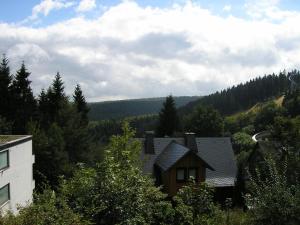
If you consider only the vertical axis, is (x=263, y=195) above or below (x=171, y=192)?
above

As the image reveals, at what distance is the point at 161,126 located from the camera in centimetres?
6906

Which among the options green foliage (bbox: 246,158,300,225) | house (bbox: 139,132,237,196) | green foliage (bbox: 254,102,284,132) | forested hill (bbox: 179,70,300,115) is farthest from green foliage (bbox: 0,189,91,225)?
forested hill (bbox: 179,70,300,115)

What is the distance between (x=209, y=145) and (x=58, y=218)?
35.6 metres

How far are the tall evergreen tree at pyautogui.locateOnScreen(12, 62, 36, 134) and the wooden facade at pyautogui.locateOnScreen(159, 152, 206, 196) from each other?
15.2 meters

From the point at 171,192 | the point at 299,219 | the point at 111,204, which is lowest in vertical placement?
the point at 171,192

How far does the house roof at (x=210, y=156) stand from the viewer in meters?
37.2

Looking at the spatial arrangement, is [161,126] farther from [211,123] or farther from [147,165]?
[147,165]

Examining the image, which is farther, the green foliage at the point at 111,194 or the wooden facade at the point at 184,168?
the wooden facade at the point at 184,168

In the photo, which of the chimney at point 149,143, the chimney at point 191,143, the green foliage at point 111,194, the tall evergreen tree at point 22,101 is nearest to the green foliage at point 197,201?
the green foliage at point 111,194

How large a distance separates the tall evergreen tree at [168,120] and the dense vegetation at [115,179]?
0.89 feet

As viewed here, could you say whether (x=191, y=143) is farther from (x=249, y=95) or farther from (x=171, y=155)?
(x=249, y=95)

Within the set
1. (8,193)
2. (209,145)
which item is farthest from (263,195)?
(209,145)

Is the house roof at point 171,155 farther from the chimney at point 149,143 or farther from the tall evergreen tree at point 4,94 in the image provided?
the tall evergreen tree at point 4,94

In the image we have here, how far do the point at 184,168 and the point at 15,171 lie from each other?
50.9 feet
